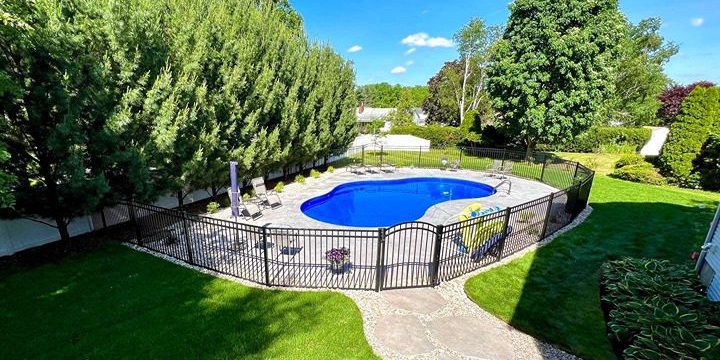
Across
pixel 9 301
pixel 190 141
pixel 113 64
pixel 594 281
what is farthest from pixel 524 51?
pixel 9 301

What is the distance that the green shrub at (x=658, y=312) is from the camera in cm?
473

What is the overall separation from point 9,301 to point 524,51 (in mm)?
27032

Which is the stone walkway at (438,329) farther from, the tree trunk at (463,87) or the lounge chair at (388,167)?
the tree trunk at (463,87)

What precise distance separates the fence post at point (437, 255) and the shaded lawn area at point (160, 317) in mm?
2161

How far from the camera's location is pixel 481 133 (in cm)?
2970

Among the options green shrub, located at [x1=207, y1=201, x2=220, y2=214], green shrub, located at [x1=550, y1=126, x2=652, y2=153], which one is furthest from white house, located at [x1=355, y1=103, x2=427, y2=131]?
green shrub, located at [x1=207, y1=201, x2=220, y2=214]

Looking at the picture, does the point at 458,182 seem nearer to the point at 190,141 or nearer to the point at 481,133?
the point at 481,133

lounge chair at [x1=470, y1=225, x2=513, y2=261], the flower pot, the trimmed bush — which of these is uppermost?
the trimmed bush

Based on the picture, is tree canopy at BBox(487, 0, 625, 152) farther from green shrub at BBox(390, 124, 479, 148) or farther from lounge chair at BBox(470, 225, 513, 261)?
lounge chair at BBox(470, 225, 513, 261)

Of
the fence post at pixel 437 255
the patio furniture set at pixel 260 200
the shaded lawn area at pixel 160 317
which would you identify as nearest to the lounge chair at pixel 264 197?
the patio furniture set at pixel 260 200

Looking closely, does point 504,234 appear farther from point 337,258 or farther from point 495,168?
point 495,168

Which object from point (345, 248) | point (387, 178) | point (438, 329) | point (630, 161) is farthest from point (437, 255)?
point (630, 161)

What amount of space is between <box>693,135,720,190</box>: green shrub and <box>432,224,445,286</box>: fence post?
1913 centimetres

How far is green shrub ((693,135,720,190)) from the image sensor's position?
1652cm
